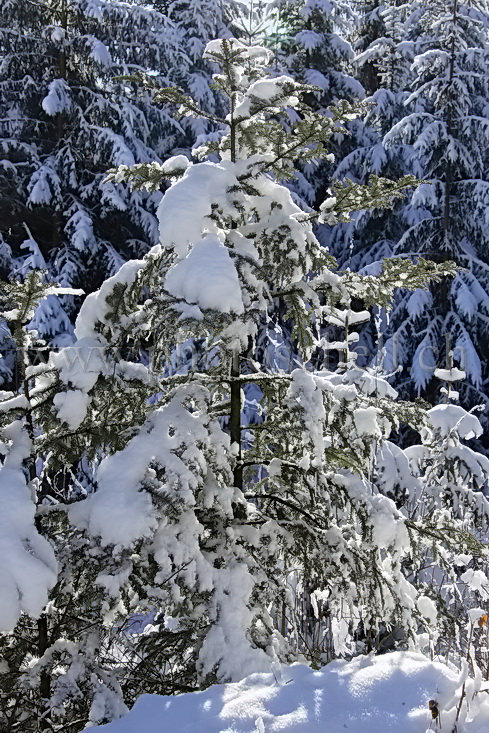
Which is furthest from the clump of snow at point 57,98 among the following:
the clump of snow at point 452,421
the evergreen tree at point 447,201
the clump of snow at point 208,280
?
the clump of snow at point 208,280

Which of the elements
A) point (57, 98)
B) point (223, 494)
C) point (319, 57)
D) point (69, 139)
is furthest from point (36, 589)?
point (319, 57)

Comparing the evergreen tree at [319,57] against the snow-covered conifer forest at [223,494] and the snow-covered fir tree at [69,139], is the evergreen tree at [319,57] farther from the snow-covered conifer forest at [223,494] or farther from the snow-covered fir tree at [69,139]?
the snow-covered conifer forest at [223,494]

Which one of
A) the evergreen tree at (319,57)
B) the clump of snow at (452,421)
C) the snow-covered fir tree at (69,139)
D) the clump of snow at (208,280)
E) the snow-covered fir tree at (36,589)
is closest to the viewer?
the snow-covered fir tree at (36,589)

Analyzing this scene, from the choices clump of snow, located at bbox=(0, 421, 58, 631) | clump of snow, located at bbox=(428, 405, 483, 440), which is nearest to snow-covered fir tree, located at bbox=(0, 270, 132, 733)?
clump of snow, located at bbox=(0, 421, 58, 631)

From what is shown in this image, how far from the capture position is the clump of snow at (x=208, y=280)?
258 cm

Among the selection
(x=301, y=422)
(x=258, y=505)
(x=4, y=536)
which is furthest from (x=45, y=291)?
(x=258, y=505)

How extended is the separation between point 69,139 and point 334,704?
36.0 feet

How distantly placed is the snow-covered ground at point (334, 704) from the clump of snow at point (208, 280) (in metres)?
1.41

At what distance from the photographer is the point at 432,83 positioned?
11172 mm

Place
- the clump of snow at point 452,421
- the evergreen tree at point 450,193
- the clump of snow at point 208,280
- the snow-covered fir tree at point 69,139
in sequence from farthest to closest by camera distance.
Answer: the evergreen tree at point 450,193 → the snow-covered fir tree at point 69,139 → the clump of snow at point 452,421 → the clump of snow at point 208,280

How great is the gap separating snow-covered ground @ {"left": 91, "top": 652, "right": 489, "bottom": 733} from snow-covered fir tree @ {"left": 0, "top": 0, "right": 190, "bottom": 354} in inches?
337

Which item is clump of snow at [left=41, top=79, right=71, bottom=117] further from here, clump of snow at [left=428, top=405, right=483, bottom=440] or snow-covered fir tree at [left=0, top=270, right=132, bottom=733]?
snow-covered fir tree at [left=0, top=270, right=132, bottom=733]

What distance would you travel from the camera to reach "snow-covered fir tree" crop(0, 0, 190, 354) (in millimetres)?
10523

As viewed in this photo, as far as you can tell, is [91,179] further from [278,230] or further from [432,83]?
[278,230]
